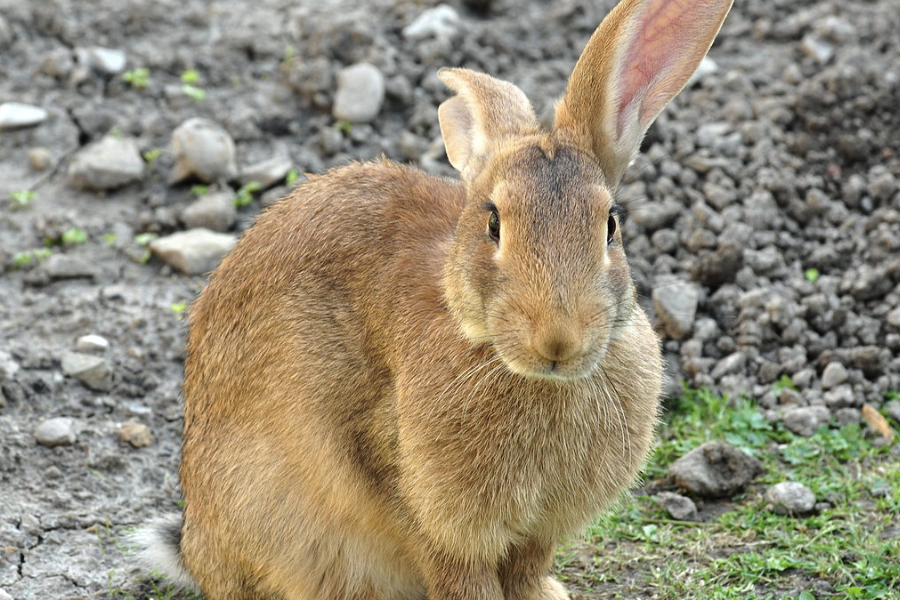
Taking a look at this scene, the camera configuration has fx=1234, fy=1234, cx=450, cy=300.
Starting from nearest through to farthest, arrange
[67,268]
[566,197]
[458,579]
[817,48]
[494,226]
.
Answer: [566,197] → [494,226] → [458,579] → [67,268] → [817,48]

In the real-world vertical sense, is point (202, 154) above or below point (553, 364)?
below

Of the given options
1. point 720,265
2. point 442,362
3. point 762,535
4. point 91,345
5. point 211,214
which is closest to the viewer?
point 442,362

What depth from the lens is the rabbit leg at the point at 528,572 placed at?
4527mm

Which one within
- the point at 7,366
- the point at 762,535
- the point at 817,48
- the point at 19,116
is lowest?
the point at 7,366

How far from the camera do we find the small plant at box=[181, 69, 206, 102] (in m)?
7.56

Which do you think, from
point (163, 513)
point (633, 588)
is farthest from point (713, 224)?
point (163, 513)

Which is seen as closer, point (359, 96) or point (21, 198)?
point (21, 198)

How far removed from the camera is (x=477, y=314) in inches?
154

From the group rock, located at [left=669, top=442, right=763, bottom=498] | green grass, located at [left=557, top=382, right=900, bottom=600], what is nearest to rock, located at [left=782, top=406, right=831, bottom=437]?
green grass, located at [left=557, top=382, right=900, bottom=600]

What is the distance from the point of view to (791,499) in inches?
202

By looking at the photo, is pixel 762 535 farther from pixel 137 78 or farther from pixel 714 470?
pixel 137 78

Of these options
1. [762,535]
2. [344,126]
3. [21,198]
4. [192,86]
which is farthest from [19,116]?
[762,535]

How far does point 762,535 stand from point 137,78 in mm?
4728

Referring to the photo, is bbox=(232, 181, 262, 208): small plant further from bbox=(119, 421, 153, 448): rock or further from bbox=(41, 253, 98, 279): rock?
bbox=(119, 421, 153, 448): rock
